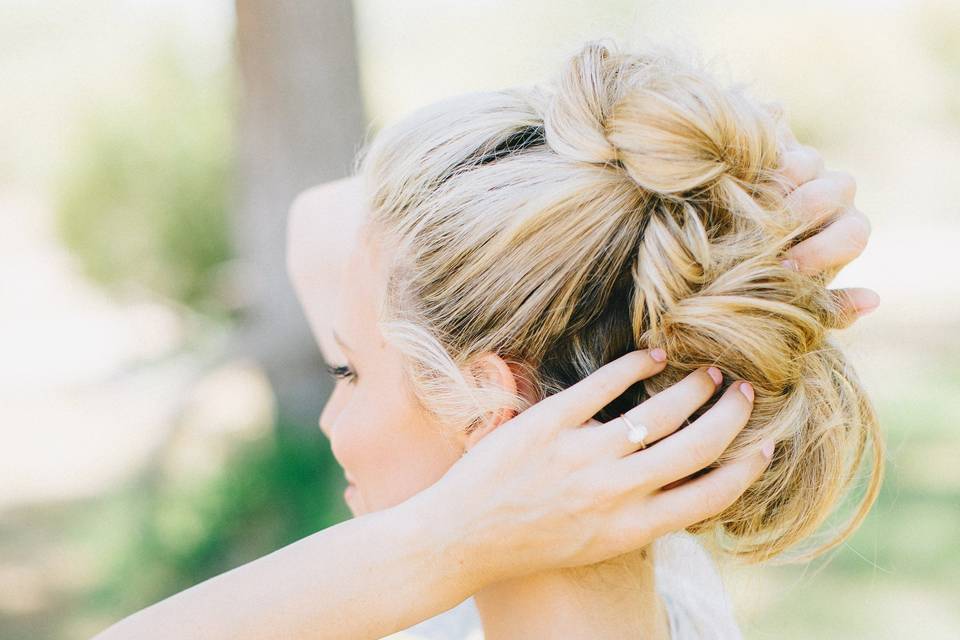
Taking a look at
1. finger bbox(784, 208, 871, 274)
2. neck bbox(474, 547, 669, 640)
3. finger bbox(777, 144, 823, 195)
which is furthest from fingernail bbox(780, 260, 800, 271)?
neck bbox(474, 547, 669, 640)

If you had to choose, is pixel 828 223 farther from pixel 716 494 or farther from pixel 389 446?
pixel 389 446

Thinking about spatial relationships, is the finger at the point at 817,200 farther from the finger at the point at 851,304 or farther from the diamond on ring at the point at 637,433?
the diamond on ring at the point at 637,433

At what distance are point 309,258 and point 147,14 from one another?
228 inches

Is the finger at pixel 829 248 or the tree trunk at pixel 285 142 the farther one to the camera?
the tree trunk at pixel 285 142

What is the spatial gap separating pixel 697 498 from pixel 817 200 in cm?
44

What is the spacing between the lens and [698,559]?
170 centimetres

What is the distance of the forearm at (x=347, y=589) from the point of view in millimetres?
1164

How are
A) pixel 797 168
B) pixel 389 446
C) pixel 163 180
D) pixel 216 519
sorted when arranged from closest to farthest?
pixel 797 168, pixel 389 446, pixel 216 519, pixel 163 180

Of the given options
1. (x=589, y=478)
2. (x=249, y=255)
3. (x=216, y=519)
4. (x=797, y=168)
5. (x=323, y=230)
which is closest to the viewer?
(x=589, y=478)

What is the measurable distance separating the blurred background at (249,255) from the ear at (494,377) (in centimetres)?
47

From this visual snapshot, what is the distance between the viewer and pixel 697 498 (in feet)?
3.81

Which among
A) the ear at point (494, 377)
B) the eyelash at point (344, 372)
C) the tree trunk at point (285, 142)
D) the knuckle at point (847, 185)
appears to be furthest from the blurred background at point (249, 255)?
the eyelash at point (344, 372)

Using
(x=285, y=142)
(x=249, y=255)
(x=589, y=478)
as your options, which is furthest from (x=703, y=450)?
(x=249, y=255)

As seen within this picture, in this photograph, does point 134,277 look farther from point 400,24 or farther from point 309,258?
point 309,258
